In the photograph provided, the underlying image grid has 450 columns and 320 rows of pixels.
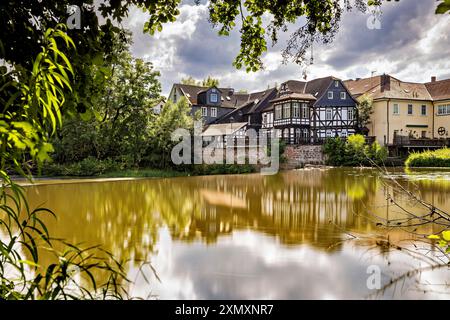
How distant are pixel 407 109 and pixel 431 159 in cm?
341

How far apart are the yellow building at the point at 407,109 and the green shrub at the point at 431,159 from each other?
0.78m

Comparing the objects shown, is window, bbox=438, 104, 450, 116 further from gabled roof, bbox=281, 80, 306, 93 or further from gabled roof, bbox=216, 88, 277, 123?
gabled roof, bbox=216, 88, 277, 123

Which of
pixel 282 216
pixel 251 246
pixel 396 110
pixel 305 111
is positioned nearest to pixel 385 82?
pixel 396 110

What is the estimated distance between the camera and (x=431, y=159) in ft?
56.6

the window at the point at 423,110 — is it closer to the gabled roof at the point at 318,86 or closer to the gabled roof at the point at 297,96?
the gabled roof at the point at 297,96

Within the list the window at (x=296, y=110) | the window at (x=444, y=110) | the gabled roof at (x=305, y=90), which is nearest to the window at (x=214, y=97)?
the gabled roof at (x=305, y=90)

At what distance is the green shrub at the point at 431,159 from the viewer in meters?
16.3

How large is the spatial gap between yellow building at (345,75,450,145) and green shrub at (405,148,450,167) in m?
0.78

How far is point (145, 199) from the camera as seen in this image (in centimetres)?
Answer: 761

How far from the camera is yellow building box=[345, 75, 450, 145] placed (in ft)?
48.0

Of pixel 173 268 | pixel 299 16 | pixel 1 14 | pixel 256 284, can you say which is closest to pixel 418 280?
pixel 256 284

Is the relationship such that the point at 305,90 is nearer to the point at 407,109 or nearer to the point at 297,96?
the point at 297,96
